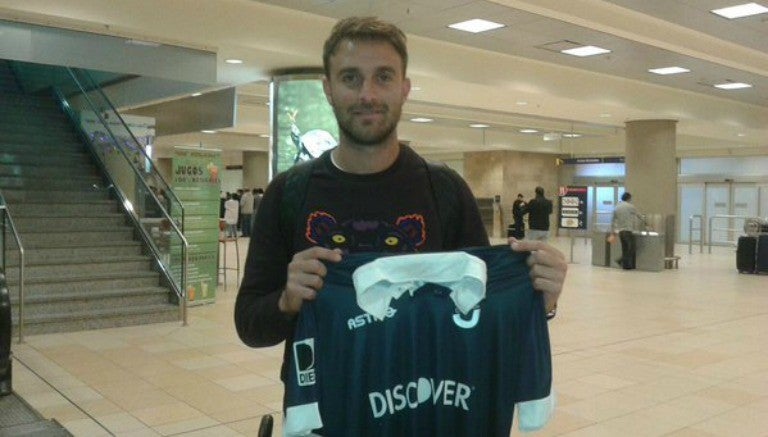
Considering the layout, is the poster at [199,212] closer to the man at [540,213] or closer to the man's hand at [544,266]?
the man at [540,213]

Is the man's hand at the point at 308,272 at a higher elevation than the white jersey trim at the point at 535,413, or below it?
higher

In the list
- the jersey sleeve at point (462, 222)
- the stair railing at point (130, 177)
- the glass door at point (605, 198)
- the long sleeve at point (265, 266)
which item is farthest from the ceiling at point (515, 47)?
the glass door at point (605, 198)

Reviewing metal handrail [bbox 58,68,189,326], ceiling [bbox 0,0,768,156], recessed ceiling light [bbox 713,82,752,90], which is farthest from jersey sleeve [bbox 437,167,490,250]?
recessed ceiling light [bbox 713,82,752,90]

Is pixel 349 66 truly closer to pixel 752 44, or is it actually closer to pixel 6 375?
pixel 6 375

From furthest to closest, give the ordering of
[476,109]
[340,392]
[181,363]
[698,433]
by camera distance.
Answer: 1. [476,109]
2. [181,363]
3. [698,433]
4. [340,392]

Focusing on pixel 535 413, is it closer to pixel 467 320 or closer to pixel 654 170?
pixel 467 320

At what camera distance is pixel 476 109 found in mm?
17547

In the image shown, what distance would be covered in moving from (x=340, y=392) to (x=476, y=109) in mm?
16262

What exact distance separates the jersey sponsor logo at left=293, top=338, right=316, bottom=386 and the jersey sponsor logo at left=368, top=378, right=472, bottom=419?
0.19 metres

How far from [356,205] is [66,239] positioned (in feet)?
30.4

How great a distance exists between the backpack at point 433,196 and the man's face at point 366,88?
18cm

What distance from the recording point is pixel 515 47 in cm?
1105

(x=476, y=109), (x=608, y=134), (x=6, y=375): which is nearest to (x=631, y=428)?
(x=6, y=375)

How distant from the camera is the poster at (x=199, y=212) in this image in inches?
405
